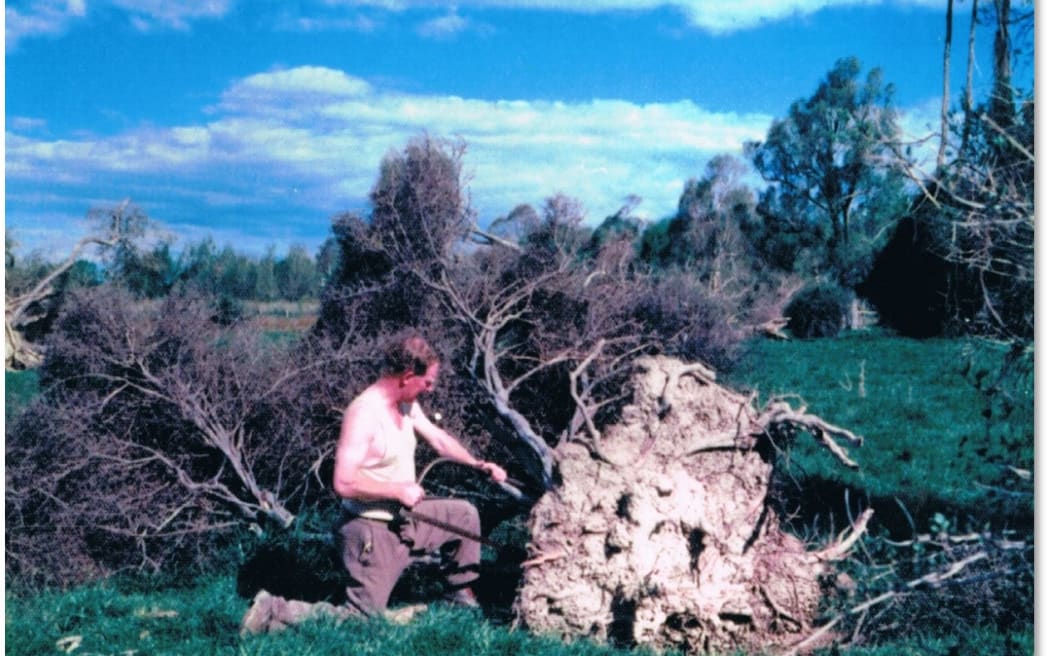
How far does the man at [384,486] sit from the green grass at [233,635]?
322 millimetres

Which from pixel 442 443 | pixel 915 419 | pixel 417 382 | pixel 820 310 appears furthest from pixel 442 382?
pixel 820 310

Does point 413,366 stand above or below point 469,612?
above

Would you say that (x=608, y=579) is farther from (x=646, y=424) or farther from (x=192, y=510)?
(x=192, y=510)

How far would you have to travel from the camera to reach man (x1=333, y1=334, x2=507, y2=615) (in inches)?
211

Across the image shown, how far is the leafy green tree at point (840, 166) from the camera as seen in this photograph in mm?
5340

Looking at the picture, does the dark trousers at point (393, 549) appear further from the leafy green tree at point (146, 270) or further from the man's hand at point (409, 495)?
the leafy green tree at point (146, 270)

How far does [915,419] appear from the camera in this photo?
11.3 metres

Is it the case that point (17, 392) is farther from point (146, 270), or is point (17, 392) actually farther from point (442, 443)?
point (442, 443)

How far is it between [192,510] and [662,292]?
451cm

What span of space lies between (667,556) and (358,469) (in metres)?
1.89

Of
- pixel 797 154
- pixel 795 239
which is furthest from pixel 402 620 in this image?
pixel 795 239

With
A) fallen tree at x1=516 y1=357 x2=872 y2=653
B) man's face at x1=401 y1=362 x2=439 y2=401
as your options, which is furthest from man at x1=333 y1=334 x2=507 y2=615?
fallen tree at x1=516 y1=357 x2=872 y2=653

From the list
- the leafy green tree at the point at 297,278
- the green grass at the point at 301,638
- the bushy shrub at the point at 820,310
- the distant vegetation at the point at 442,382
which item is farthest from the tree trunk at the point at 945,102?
the bushy shrub at the point at 820,310

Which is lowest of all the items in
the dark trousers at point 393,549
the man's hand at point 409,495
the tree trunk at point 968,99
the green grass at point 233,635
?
the green grass at point 233,635
